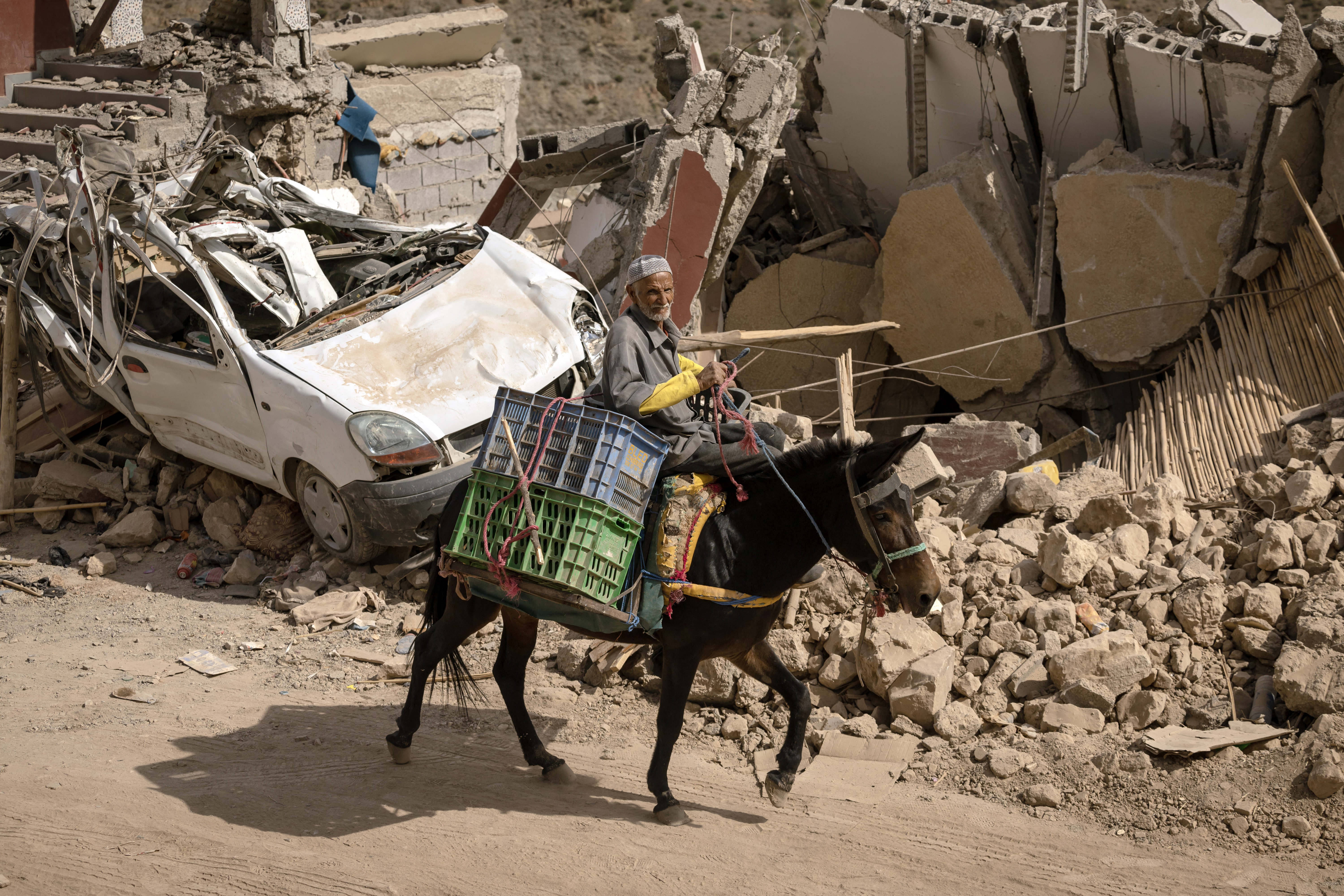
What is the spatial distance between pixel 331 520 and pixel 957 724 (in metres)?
3.95

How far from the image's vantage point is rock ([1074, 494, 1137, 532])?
232 inches

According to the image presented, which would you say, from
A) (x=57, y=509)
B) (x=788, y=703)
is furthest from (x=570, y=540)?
(x=57, y=509)

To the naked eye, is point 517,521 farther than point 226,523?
No

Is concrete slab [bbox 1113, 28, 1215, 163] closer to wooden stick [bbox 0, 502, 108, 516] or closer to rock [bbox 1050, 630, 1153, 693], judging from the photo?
rock [bbox 1050, 630, 1153, 693]

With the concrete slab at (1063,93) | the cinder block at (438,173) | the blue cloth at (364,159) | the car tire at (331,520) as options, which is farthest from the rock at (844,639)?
the cinder block at (438,173)

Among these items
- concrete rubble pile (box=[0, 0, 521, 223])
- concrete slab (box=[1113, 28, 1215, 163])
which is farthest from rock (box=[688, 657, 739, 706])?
concrete rubble pile (box=[0, 0, 521, 223])

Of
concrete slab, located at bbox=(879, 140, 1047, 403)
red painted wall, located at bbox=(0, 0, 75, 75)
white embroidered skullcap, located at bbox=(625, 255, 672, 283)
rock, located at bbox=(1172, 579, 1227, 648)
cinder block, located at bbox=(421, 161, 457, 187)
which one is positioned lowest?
rock, located at bbox=(1172, 579, 1227, 648)

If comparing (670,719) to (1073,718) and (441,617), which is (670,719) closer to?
(441,617)

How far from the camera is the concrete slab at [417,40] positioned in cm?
1575

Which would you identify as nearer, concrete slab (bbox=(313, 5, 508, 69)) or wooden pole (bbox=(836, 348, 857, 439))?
wooden pole (bbox=(836, 348, 857, 439))

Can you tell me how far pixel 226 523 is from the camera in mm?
7473

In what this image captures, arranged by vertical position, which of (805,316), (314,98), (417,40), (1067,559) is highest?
(417,40)

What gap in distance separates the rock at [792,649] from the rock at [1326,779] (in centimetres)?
224

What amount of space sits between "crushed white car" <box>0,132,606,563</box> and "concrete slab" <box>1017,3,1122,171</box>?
4.73 meters
